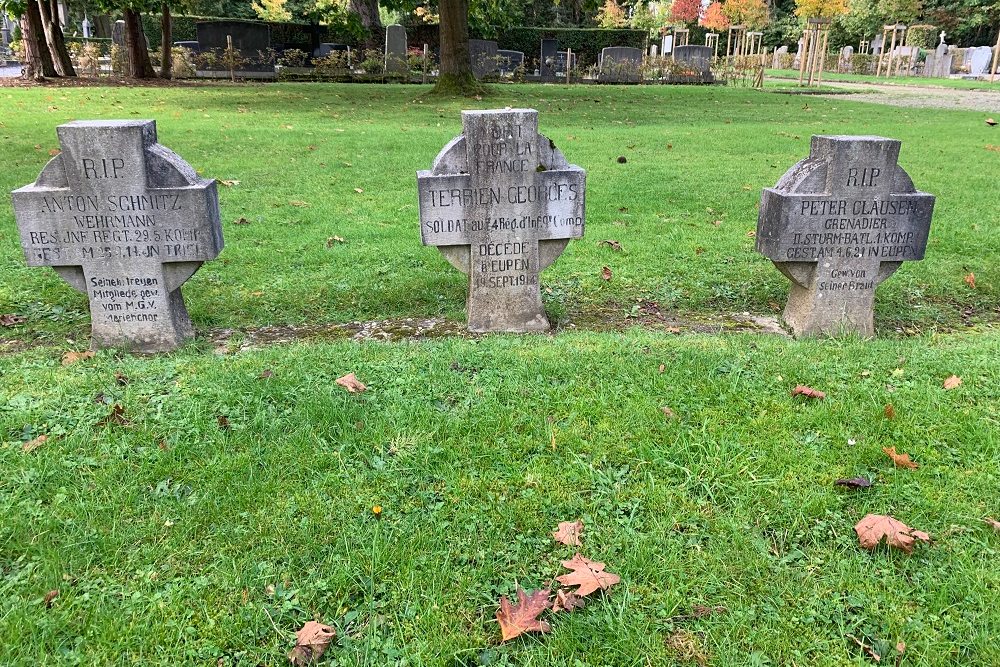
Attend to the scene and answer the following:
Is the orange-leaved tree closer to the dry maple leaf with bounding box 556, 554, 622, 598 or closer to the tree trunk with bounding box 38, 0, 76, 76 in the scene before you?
the tree trunk with bounding box 38, 0, 76, 76

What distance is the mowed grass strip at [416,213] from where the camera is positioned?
5.74 metres

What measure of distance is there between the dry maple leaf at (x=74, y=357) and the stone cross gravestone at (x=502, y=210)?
2265mm

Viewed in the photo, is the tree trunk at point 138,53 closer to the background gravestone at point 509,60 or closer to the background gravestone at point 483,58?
the background gravestone at point 483,58

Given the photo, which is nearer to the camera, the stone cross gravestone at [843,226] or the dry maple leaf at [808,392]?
the dry maple leaf at [808,392]

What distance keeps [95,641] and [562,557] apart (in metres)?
1.61

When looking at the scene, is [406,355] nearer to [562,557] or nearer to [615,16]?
[562,557]

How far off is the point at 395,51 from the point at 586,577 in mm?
30593

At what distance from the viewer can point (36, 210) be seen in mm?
4547

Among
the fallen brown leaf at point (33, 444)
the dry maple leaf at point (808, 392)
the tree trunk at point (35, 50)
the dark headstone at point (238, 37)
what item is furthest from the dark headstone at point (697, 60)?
the fallen brown leaf at point (33, 444)

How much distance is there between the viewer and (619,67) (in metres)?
29.3

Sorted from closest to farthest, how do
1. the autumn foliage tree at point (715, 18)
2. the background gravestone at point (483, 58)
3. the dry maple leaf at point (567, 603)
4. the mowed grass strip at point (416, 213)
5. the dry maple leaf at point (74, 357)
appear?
1. the dry maple leaf at point (567, 603)
2. the dry maple leaf at point (74, 357)
3. the mowed grass strip at point (416, 213)
4. the background gravestone at point (483, 58)
5. the autumn foliage tree at point (715, 18)

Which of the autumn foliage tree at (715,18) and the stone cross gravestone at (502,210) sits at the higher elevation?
the autumn foliage tree at (715,18)

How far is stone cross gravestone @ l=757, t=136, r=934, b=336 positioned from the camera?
4789 millimetres

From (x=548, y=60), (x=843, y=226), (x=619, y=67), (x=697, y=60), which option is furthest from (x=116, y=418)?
(x=548, y=60)
